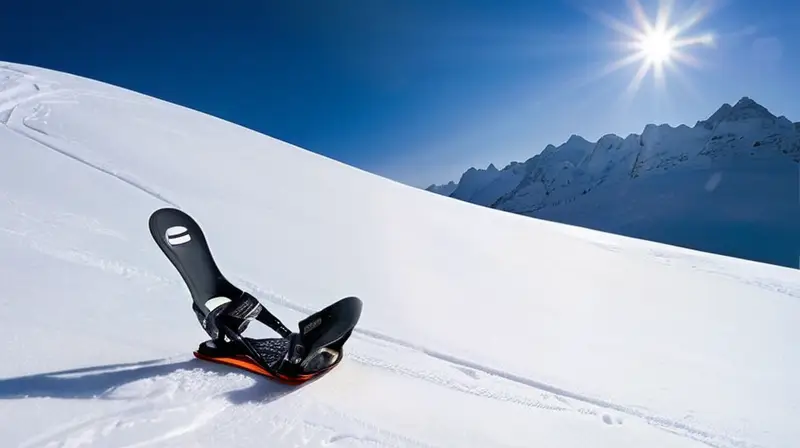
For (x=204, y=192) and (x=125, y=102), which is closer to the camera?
(x=204, y=192)

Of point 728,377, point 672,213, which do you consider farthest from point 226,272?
point 672,213

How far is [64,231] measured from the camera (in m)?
4.39

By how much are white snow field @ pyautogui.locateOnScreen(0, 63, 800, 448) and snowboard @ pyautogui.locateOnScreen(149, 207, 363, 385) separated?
104 millimetres

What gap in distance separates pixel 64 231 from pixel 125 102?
33.3ft

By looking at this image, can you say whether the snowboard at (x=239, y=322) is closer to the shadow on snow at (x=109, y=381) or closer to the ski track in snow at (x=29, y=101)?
the shadow on snow at (x=109, y=381)

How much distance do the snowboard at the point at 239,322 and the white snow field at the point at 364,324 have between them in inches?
4.1

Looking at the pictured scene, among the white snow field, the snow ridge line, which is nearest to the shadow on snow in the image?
the white snow field

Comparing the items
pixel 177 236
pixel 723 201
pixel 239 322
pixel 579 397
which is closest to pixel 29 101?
pixel 177 236

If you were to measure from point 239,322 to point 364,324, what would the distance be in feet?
4.24

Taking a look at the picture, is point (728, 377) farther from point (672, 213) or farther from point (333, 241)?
point (672, 213)

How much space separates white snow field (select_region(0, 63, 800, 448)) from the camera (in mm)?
2180

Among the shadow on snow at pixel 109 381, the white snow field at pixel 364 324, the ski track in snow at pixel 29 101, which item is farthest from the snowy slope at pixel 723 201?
the shadow on snow at pixel 109 381

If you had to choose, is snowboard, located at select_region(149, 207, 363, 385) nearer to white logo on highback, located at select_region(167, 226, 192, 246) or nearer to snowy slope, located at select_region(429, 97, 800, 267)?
white logo on highback, located at select_region(167, 226, 192, 246)

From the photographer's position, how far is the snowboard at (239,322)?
252 cm
